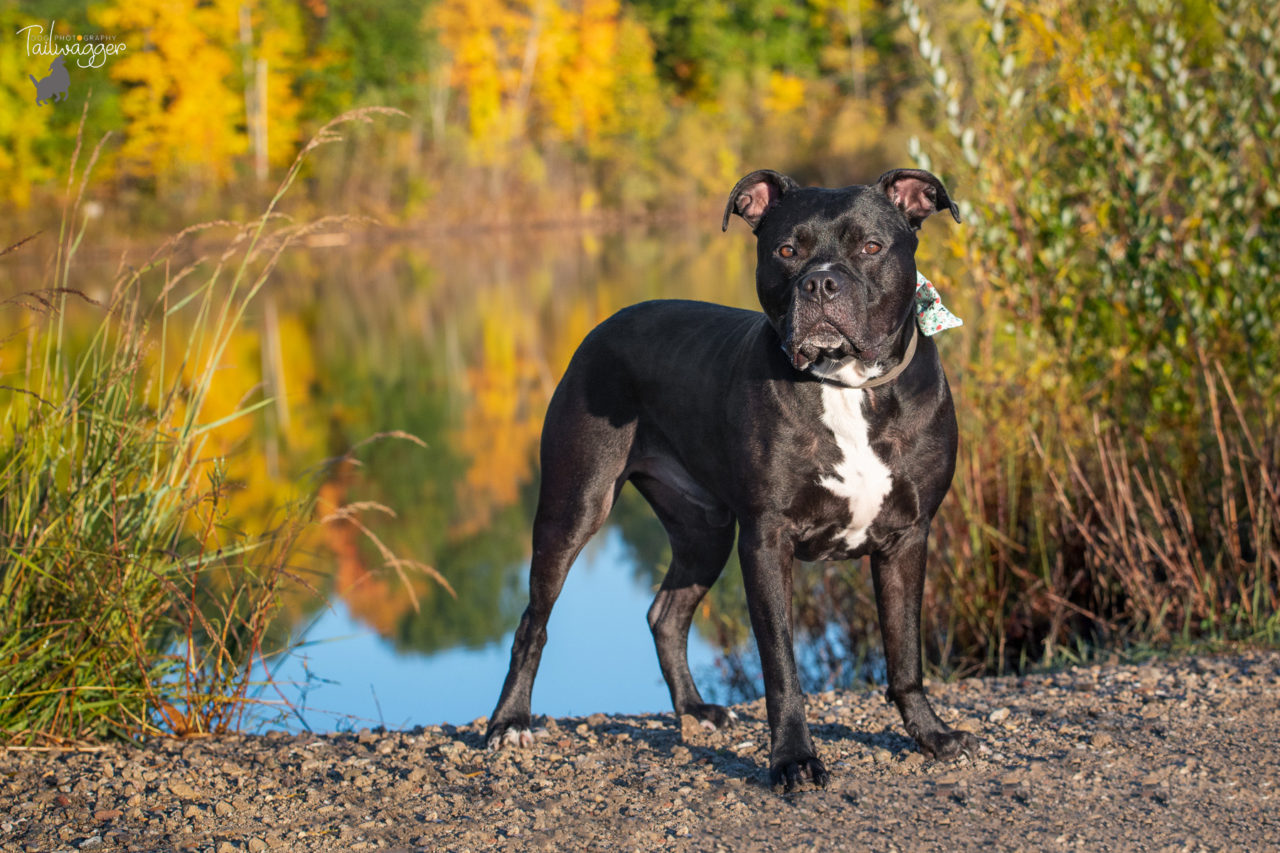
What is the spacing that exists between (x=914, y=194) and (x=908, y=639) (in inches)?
54.5

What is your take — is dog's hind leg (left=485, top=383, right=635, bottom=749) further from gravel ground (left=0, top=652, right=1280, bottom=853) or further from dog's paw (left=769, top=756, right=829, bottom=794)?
dog's paw (left=769, top=756, right=829, bottom=794)

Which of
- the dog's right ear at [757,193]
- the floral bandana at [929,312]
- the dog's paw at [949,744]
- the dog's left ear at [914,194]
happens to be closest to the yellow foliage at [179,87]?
the dog's right ear at [757,193]

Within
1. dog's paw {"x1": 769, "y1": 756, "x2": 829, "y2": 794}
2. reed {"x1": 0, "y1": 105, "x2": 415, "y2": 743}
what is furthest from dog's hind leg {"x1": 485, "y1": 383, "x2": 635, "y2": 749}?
dog's paw {"x1": 769, "y1": 756, "x2": 829, "y2": 794}

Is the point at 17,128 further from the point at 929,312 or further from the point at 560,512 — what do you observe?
the point at 929,312

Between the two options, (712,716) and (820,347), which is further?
(712,716)

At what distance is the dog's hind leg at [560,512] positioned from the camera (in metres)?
4.41

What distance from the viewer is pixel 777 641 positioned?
12.1 feet

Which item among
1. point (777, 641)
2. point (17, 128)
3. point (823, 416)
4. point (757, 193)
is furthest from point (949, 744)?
point (17, 128)

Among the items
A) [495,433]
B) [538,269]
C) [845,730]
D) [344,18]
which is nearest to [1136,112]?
[845,730]

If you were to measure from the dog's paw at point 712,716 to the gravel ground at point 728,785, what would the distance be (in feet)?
0.26

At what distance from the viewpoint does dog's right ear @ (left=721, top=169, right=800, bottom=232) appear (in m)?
3.85

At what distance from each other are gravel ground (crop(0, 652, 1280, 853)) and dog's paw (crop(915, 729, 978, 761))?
4 centimetres

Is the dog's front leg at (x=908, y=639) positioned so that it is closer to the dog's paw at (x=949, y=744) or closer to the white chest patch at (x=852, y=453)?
the dog's paw at (x=949, y=744)

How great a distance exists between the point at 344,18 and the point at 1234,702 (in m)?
42.5
